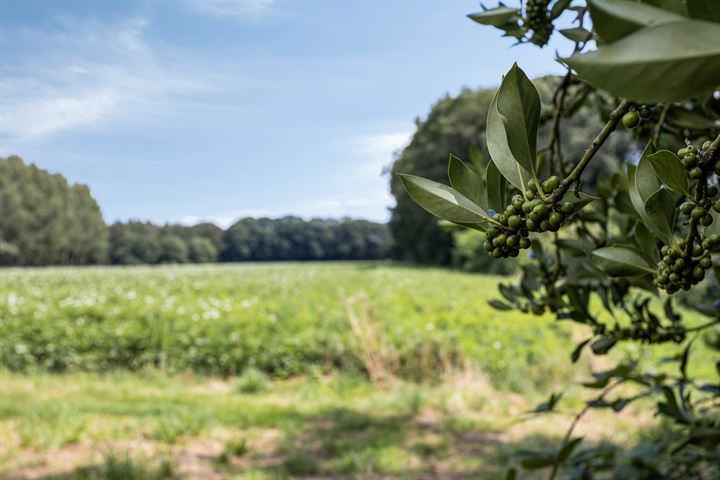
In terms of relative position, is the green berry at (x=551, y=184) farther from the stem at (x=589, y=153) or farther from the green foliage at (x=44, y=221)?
the green foliage at (x=44, y=221)

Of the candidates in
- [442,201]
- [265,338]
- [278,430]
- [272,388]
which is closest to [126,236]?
[265,338]

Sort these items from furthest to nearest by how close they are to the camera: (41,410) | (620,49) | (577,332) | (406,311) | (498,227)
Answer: (406,311), (577,332), (41,410), (498,227), (620,49)

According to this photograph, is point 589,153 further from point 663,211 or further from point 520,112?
point 663,211

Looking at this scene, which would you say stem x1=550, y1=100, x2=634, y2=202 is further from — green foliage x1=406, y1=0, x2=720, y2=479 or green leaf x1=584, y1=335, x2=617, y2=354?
green leaf x1=584, y1=335, x2=617, y2=354

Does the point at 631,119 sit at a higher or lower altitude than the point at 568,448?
higher

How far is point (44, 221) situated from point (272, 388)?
5906 centimetres

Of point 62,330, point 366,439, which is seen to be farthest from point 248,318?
point 366,439

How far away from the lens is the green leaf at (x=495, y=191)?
0.57 metres

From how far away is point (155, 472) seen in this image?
4055 mm

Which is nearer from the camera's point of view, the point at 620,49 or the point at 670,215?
the point at 620,49

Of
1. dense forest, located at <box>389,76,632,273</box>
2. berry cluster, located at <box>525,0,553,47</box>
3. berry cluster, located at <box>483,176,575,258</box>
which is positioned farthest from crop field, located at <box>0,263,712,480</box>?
dense forest, located at <box>389,76,632,273</box>

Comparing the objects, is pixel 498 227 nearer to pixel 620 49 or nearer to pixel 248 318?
pixel 620 49

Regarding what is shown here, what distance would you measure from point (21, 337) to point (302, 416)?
5.86m

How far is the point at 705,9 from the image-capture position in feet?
1.10
